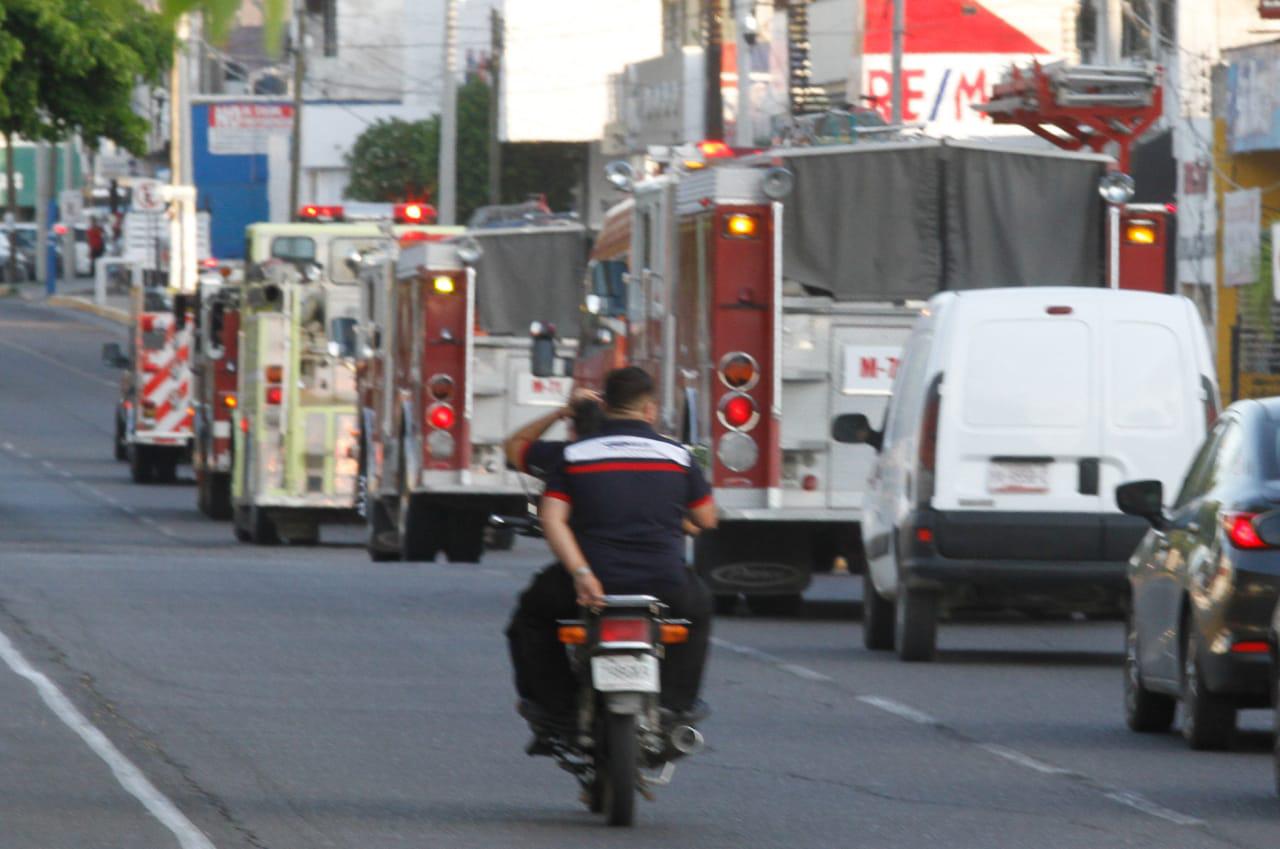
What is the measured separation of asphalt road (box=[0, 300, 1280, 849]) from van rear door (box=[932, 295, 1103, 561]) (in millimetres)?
714

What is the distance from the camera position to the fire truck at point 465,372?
77.2 feet

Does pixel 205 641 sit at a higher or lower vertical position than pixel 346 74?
lower

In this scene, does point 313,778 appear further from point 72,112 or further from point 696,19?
point 696,19

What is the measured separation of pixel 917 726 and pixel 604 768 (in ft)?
10.9

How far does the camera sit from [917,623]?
50.0ft

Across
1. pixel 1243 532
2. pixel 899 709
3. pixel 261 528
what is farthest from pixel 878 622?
pixel 261 528

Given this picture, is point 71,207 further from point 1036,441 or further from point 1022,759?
point 1022,759

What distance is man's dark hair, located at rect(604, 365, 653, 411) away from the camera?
9594 millimetres

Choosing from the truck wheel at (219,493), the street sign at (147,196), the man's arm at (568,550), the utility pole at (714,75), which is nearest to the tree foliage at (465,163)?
the street sign at (147,196)

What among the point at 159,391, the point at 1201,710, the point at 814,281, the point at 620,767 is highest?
the point at 814,281

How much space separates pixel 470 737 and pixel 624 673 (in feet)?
9.61

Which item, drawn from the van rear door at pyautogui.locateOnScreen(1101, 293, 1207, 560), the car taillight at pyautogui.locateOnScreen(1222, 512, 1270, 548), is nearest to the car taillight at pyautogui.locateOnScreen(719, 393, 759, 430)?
the van rear door at pyautogui.locateOnScreen(1101, 293, 1207, 560)

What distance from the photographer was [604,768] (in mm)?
9500

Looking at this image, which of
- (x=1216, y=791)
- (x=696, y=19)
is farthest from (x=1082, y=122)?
(x=696, y=19)
